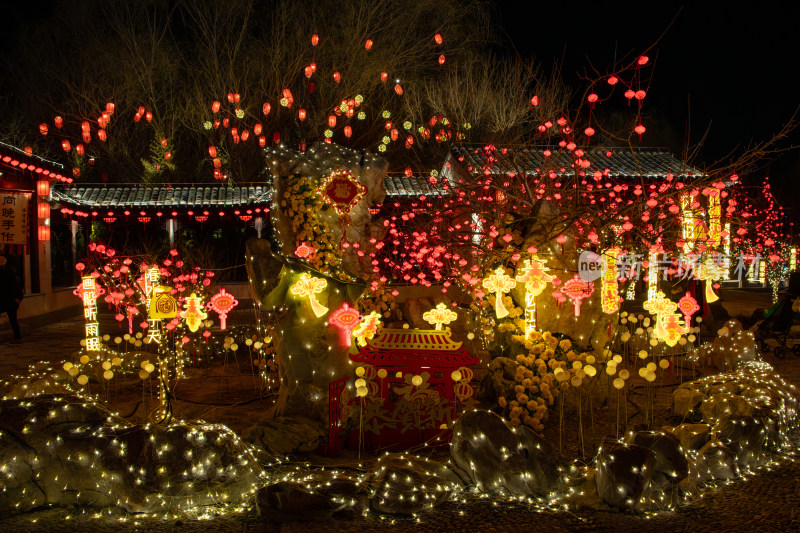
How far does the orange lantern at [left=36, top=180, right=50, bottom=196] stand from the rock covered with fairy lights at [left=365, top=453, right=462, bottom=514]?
14.5 m

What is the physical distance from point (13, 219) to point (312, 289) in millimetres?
9959

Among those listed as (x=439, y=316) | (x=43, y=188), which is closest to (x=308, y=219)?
(x=439, y=316)

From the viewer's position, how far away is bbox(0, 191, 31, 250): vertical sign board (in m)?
13.0

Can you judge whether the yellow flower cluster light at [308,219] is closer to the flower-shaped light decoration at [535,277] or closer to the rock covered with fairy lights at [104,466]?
the flower-shaped light decoration at [535,277]

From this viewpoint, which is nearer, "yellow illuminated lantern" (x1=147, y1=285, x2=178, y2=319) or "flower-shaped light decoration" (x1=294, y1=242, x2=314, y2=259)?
"yellow illuminated lantern" (x1=147, y1=285, x2=178, y2=319)

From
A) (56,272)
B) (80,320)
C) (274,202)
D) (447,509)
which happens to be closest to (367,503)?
(447,509)

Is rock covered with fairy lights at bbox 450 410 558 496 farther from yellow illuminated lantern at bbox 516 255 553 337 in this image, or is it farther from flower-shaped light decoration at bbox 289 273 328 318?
flower-shaped light decoration at bbox 289 273 328 318

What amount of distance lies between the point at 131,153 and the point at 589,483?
890 inches

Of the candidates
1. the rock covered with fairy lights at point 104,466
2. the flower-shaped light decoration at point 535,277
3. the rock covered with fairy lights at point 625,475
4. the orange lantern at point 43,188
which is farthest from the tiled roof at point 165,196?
the rock covered with fairy lights at point 625,475

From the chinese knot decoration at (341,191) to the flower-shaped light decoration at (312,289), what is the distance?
7.14ft

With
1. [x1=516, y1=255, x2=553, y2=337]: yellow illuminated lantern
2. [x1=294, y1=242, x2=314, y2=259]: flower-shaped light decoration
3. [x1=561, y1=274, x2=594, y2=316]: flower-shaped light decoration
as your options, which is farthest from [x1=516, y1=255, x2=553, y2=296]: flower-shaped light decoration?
[x1=294, y1=242, x2=314, y2=259]: flower-shaped light decoration

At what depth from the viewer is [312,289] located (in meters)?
6.61

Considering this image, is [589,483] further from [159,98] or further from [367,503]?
[159,98]

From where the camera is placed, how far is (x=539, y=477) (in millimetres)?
4879
